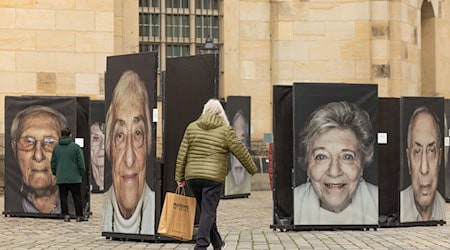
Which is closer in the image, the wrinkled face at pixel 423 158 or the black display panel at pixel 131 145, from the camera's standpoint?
the black display panel at pixel 131 145

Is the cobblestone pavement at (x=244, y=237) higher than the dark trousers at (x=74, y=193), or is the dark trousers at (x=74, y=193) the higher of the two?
the dark trousers at (x=74, y=193)

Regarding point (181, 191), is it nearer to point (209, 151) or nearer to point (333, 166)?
point (209, 151)

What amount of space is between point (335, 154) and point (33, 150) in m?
5.75

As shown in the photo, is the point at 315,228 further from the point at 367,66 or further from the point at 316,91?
the point at 367,66

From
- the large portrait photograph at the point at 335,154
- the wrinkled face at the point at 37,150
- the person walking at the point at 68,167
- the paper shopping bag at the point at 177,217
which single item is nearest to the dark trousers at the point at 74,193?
the person walking at the point at 68,167

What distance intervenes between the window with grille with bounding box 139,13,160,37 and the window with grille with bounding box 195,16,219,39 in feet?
3.37

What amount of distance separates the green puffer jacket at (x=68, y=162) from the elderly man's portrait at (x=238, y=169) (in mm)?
6734

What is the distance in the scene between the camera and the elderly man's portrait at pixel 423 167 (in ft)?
58.9

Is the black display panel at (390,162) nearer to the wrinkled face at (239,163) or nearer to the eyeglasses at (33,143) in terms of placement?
the eyeglasses at (33,143)

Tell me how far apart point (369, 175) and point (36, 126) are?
6089 mm

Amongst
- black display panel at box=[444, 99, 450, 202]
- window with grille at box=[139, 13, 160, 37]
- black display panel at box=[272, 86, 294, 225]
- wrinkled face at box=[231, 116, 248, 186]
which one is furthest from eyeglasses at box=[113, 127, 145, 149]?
window with grille at box=[139, 13, 160, 37]

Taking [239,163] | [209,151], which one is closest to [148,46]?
[239,163]

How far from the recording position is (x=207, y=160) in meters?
13.1

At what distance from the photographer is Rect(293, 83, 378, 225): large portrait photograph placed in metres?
16.9
